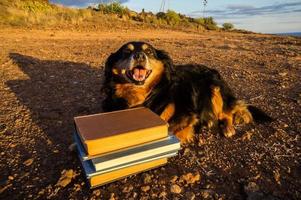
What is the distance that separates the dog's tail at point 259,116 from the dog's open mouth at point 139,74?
142 centimetres

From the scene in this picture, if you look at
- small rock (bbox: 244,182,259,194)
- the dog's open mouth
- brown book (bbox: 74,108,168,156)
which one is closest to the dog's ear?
the dog's open mouth

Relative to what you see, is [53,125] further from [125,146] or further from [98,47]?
[98,47]

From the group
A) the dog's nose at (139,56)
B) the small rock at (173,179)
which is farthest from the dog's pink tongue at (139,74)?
the small rock at (173,179)

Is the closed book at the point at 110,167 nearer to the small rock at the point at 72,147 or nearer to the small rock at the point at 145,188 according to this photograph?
the small rock at the point at 145,188

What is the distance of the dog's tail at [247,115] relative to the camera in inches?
143

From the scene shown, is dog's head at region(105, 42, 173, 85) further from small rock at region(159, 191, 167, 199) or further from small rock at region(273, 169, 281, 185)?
small rock at region(273, 169, 281, 185)

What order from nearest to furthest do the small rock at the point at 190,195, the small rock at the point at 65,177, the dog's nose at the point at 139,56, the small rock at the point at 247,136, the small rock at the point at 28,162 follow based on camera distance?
the small rock at the point at 190,195
the small rock at the point at 65,177
the small rock at the point at 28,162
the dog's nose at the point at 139,56
the small rock at the point at 247,136

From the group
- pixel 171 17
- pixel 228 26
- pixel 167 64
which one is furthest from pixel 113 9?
pixel 167 64

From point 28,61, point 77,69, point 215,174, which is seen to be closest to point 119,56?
point 215,174

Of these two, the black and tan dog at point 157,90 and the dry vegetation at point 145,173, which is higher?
the black and tan dog at point 157,90

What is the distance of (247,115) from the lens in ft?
11.9

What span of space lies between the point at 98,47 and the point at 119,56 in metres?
5.36

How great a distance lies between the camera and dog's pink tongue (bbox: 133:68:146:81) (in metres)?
3.12

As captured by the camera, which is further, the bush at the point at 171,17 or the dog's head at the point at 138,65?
the bush at the point at 171,17
